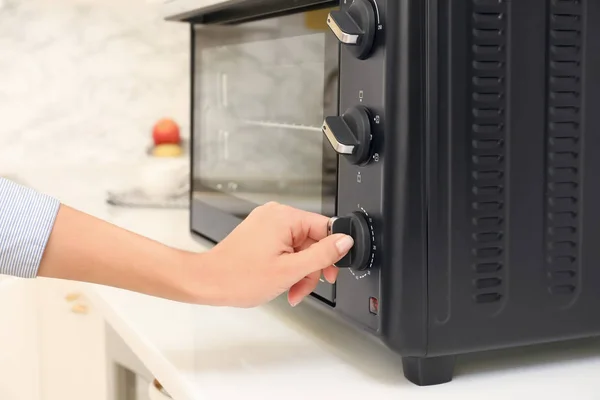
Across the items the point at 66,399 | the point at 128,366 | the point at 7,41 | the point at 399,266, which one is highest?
the point at 7,41

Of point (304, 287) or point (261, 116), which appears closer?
point (304, 287)

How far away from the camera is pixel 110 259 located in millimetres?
602

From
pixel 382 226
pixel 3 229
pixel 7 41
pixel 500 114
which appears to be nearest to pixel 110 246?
pixel 3 229

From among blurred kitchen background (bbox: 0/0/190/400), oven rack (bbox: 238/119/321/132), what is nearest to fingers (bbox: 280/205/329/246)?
oven rack (bbox: 238/119/321/132)

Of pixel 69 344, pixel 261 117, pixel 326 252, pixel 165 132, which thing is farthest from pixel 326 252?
pixel 165 132

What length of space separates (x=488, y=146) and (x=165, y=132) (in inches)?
49.1

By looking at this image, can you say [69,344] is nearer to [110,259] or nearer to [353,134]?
[110,259]

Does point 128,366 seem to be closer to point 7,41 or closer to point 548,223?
point 548,223

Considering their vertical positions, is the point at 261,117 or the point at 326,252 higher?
the point at 261,117

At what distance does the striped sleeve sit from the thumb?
20cm

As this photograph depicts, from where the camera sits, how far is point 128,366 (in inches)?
36.9

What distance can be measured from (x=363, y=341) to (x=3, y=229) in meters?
0.35

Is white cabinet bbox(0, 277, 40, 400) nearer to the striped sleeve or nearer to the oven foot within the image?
the striped sleeve

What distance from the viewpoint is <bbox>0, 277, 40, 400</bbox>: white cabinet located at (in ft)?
4.10
